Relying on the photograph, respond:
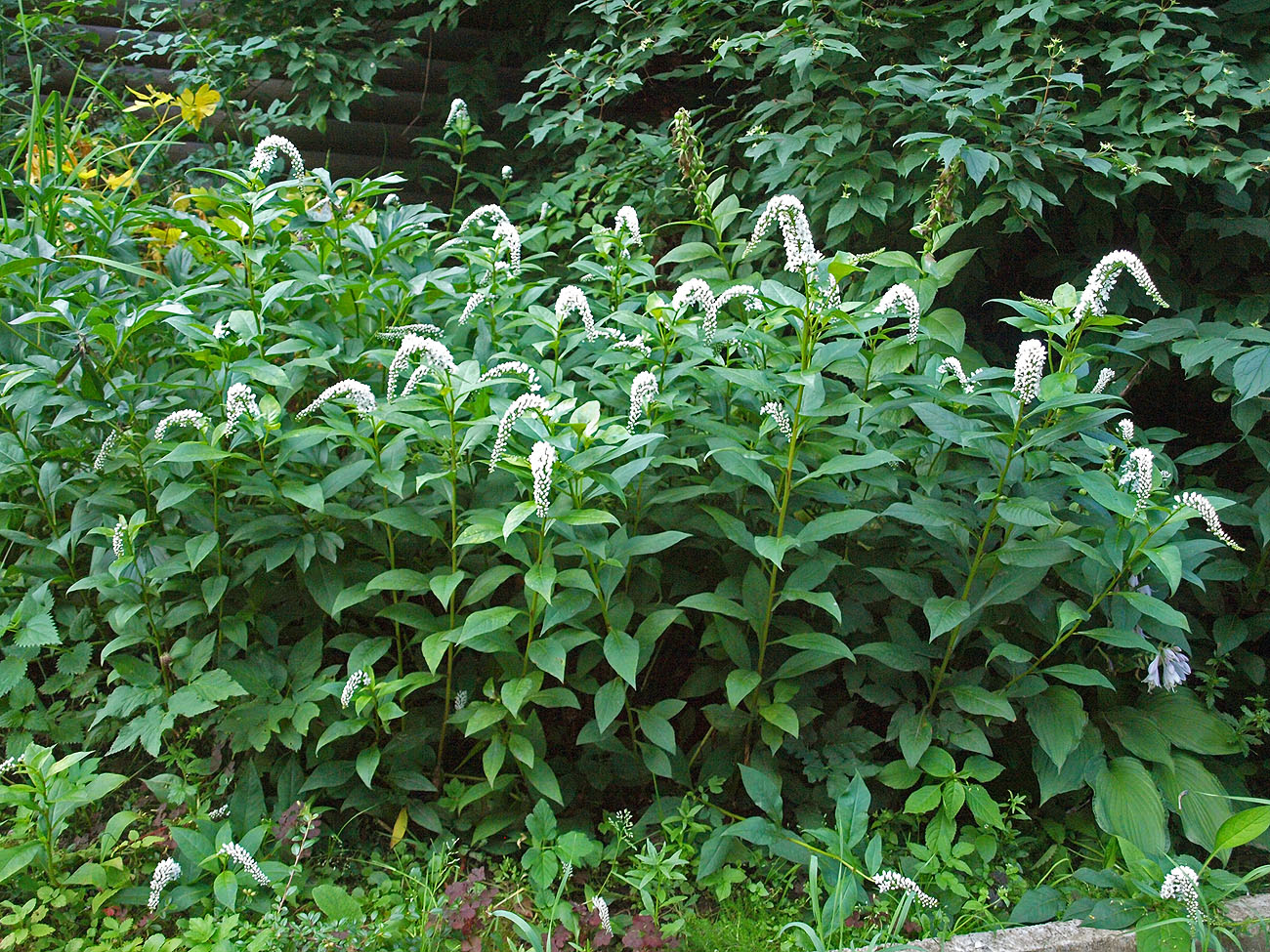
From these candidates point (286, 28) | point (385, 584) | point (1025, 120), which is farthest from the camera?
point (286, 28)

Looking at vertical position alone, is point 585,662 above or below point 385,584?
below

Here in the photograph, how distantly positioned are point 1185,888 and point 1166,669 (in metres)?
0.60

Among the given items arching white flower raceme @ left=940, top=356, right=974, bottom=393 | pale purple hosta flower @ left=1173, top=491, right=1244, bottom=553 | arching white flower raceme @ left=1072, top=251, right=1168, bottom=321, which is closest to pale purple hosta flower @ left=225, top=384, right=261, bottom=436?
arching white flower raceme @ left=940, top=356, right=974, bottom=393

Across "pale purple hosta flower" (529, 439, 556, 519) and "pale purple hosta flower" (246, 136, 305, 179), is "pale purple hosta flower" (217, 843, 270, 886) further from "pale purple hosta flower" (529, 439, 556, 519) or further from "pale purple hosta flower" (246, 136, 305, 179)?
"pale purple hosta flower" (246, 136, 305, 179)

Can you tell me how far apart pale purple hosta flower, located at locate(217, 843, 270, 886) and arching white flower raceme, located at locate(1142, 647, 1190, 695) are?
6.21ft

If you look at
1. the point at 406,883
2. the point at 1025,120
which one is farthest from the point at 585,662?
the point at 1025,120

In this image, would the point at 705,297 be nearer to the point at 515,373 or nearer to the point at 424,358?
the point at 515,373

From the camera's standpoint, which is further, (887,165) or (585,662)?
(887,165)

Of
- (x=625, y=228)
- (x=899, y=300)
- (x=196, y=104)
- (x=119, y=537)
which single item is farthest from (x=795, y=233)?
(x=196, y=104)

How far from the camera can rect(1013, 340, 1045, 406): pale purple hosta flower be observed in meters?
1.85

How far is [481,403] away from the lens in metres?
2.02

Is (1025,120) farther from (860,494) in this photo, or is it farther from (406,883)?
(406,883)

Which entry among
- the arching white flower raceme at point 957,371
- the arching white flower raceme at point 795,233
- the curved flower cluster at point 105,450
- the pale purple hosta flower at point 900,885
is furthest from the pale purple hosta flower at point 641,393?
the curved flower cluster at point 105,450

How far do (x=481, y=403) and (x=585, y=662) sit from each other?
1.96ft
